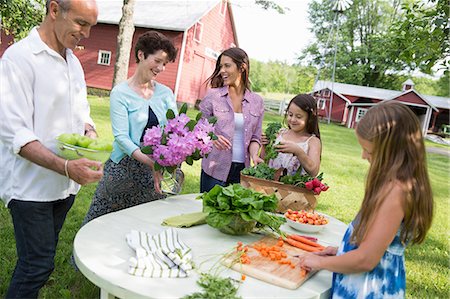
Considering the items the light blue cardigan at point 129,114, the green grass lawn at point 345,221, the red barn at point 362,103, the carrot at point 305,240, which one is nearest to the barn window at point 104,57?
the green grass lawn at point 345,221

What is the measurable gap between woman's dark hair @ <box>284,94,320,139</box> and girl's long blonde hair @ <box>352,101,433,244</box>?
1365 mm

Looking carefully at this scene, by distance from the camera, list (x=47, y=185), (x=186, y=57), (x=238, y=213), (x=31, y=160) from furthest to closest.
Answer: (x=186, y=57) → (x=238, y=213) → (x=47, y=185) → (x=31, y=160)

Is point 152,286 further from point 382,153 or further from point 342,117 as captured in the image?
point 342,117

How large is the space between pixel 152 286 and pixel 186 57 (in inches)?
710

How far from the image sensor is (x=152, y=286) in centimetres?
159

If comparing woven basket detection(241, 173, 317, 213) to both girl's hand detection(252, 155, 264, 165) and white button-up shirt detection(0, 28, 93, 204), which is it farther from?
white button-up shirt detection(0, 28, 93, 204)

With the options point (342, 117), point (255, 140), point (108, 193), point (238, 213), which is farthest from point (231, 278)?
point (342, 117)

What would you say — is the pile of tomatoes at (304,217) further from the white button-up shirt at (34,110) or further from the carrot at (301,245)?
the white button-up shirt at (34,110)

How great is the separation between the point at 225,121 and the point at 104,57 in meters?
18.1

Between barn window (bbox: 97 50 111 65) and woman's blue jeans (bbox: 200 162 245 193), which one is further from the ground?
barn window (bbox: 97 50 111 65)

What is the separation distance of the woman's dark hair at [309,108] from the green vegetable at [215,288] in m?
1.70

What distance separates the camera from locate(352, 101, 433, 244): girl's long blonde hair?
A: 5.25ft

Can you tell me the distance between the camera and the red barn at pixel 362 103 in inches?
1225

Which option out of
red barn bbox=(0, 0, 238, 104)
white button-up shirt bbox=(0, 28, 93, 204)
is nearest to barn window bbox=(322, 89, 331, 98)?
red barn bbox=(0, 0, 238, 104)
